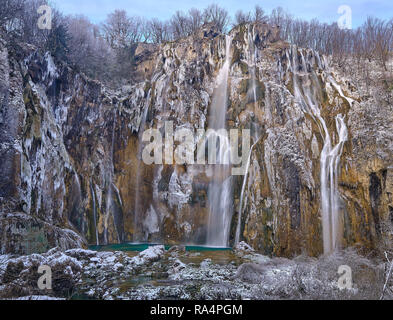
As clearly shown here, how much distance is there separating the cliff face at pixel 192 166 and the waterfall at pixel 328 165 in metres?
0.07

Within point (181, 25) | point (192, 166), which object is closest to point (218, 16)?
point (181, 25)

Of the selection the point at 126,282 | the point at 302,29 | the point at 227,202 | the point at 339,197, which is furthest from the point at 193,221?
the point at 302,29

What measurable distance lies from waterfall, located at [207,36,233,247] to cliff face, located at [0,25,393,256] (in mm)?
471

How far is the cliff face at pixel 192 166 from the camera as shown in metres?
16.6

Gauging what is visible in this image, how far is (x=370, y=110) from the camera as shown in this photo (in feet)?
66.2

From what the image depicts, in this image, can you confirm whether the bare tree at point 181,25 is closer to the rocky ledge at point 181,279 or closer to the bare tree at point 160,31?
the bare tree at point 160,31

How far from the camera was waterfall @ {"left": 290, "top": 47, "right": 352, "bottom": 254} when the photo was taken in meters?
17.3

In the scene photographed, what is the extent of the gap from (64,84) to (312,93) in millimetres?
→ 15634

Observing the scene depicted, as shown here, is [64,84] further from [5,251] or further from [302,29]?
[302,29]
